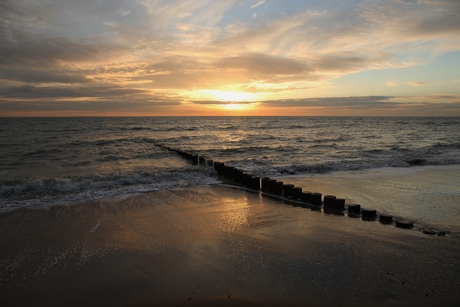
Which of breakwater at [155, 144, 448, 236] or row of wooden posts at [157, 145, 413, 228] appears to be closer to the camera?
breakwater at [155, 144, 448, 236]

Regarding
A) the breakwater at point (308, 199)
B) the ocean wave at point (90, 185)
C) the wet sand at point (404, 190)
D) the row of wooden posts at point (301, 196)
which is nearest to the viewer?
the breakwater at point (308, 199)

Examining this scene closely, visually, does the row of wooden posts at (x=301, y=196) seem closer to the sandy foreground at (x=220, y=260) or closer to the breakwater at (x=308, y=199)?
the breakwater at (x=308, y=199)

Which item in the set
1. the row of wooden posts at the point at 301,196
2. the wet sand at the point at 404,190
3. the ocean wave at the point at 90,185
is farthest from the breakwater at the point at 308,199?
the ocean wave at the point at 90,185

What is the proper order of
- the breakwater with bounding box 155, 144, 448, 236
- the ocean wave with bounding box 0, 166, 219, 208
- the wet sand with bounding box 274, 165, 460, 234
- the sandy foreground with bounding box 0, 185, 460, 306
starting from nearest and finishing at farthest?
the sandy foreground with bounding box 0, 185, 460, 306 < the breakwater with bounding box 155, 144, 448, 236 < the wet sand with bounding box 274, 165, 460, 234 < the ocean wave with bounding box 0, 166, 219, 208

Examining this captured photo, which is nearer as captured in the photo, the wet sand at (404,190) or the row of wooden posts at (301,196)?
the row of wooden posts at (301,196)

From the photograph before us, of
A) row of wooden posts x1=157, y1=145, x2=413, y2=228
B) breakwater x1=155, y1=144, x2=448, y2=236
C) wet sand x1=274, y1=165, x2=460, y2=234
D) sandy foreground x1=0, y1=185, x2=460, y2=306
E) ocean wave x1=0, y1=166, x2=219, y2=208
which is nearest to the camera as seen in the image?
sandy foreground x1=0, y1=185, x2=460, y2=306

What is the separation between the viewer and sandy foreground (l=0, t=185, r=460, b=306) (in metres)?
4.75

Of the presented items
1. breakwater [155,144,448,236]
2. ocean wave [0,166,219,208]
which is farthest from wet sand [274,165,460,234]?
ocean wave [0,166,219,208]

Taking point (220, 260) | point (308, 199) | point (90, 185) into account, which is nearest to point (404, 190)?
point (308, 199)

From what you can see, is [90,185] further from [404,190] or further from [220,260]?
[404,190]

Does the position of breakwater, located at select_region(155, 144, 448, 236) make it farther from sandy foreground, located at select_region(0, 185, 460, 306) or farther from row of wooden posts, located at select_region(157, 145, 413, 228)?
sandy foreground, located at select_region(0, 185, 460, 306)

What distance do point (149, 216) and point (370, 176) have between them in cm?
1107

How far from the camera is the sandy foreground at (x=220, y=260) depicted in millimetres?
4754

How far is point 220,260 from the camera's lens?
234 inches
